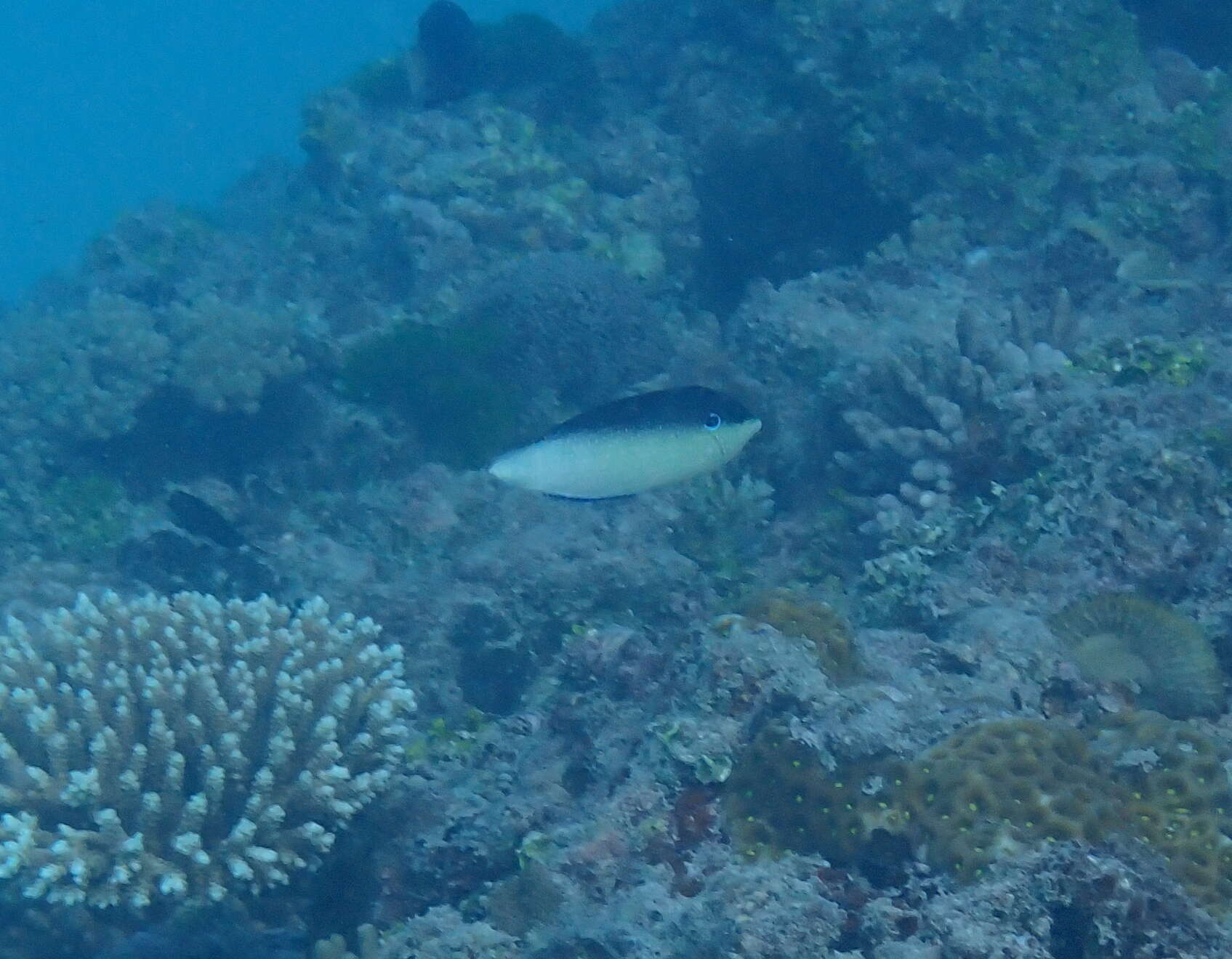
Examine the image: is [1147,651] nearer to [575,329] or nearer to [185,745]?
[185,745]

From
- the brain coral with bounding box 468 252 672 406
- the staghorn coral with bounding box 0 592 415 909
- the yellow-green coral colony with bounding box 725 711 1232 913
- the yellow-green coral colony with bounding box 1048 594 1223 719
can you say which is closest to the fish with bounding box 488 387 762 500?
the yellow-green coral colony with bounding box 725 711 1232 913

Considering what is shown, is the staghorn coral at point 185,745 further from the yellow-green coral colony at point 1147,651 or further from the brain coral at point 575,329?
the brain coral at point 575,329

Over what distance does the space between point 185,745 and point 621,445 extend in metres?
2.62

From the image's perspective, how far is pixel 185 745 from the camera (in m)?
4.23

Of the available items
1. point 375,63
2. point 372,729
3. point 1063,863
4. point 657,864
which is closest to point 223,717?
point 372,729

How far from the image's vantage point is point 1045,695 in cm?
386

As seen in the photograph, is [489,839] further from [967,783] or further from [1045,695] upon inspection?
[1045,695]

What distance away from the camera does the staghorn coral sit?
12.6 ft

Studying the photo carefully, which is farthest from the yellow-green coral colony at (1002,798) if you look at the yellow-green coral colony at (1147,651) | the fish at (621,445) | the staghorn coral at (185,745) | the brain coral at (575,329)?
the brain coral at (575,329)

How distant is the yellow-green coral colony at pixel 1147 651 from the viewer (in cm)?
381

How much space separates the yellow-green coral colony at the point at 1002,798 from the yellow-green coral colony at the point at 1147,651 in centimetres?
48

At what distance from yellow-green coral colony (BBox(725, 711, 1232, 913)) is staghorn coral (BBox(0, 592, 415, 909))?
1967 mm

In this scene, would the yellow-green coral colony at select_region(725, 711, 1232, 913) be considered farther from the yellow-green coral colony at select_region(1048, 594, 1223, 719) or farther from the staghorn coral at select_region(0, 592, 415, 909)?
the staghorn coral at select_region(0, 592, 415, 909)

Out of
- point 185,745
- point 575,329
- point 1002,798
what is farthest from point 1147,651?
point 575,329
